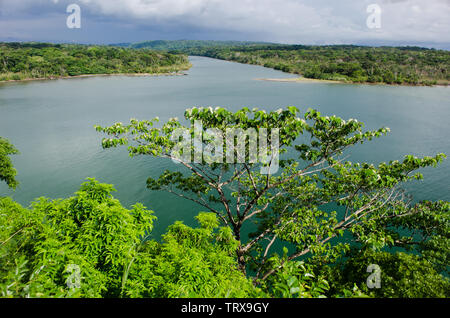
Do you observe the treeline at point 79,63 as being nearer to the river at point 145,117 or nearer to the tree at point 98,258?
the river at point 145,117

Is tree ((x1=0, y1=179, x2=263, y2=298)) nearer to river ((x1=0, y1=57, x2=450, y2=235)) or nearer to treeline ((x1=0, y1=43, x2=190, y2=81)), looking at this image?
river ((x1=0, y1=57, x2=450, y2=235))

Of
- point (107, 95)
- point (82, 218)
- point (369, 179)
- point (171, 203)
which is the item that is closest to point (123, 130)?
point (82, 218)

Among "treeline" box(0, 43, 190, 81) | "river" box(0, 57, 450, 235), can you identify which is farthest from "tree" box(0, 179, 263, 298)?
"treeline" box(0, 43, 190, 81)

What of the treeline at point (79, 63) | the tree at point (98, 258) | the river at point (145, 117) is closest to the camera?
the tree at point (98, 258)

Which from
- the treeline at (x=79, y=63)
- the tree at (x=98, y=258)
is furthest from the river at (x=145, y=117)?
the treeline at (x=79, y=63)

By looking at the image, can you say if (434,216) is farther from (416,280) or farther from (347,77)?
(347,77)

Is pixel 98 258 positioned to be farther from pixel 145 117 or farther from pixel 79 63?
pixel 79 63

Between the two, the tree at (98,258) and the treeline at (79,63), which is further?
the treeline at (79,63)

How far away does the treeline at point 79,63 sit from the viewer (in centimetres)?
9088

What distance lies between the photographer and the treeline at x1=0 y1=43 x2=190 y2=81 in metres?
90.9

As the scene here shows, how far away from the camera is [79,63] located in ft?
339

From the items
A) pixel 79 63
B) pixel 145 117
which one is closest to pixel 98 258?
pixel 145 117

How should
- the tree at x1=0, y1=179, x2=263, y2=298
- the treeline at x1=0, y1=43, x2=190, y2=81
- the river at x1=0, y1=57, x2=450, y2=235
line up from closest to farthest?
the tree at x1=0, y1=179, x2=263, y2=298
the river at x1=0, y1=57, x2=450, y2=235
the treeline at x1=0, y1=43, x2=190, y2=81

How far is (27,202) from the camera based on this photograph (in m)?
17.3
